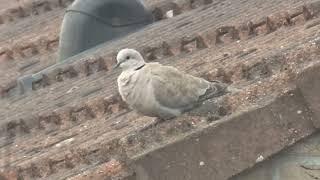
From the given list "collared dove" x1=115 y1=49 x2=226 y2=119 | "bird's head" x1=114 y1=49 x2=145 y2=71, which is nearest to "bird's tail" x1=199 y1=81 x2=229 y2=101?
"collared dove" x1=115 y1=49 x2=226 y2=119

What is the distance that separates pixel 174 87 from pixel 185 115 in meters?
Result: 0.13

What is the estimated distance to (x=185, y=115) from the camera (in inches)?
135

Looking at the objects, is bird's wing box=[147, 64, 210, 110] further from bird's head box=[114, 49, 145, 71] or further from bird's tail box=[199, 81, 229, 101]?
bird's head box=[114, 49, 145, 71]

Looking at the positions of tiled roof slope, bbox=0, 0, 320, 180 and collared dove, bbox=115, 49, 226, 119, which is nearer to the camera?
tiled roof slope, bbox=0, 0, 320, 180

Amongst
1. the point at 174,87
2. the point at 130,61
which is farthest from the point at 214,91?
the point at 130,61

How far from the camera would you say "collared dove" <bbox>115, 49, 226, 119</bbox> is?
3.45 meters

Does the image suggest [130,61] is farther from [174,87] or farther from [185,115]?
[185,115]

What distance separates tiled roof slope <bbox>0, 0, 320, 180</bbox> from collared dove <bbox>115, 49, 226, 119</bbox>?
76mm

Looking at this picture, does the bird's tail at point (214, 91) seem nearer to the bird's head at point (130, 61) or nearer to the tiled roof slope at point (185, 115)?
the tiled roof slope at point (185, 115)

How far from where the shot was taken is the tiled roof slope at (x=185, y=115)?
310 centimetres

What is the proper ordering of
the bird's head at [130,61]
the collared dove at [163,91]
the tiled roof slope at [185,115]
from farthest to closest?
the bird's head at [130,61] → the collared dove at [163,91] → the tiled roof slope at [185,115]

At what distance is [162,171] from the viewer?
121 inches

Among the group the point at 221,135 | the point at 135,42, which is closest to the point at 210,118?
the point at 221,135

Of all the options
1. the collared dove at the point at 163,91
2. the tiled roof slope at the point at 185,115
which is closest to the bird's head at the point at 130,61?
the collared dove at the point at 163,91
